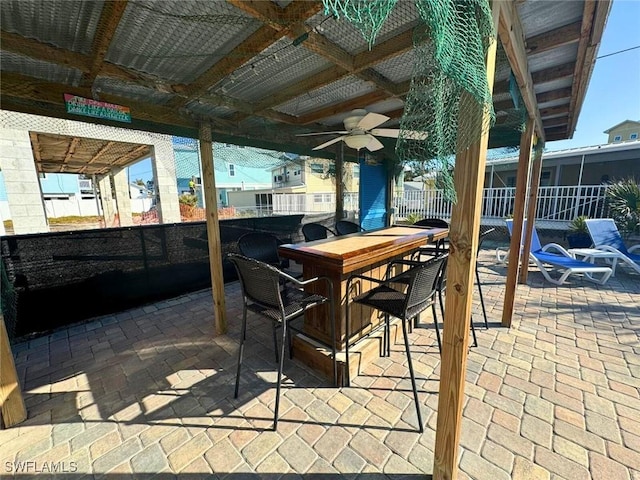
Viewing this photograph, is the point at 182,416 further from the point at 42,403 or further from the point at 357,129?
the point at 357,129

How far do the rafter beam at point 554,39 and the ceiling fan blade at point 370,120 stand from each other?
1.16 meters

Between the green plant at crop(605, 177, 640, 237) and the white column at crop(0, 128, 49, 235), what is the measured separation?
1211cm

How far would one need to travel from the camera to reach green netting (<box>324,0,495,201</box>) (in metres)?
0.86

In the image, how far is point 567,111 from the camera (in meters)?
3.36

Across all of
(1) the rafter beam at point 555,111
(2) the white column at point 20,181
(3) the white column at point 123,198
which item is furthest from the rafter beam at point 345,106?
(3) the white column at point 123,198

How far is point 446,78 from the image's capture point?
1006 millimetres

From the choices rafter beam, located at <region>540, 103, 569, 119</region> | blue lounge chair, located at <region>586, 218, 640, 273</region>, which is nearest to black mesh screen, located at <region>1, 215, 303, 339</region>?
rafter beam, located at <region>540, 103, 569, 119</region>

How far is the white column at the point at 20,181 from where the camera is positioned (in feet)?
17.4

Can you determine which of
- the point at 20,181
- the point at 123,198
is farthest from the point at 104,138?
the point at 123,198

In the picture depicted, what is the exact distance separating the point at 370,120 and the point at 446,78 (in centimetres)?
194

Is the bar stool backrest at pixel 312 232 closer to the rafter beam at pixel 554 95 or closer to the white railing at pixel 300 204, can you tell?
the rafter beam at pixel 554 95

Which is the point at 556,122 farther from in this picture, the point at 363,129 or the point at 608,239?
the point at 363,129

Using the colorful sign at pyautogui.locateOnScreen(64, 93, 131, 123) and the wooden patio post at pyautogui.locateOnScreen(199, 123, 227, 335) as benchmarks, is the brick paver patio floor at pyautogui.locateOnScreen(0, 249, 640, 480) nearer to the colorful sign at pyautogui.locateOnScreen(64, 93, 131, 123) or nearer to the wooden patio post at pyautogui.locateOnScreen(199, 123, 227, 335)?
the wooden patio post at pyautogui.locateOnScreen(199, 123, 227, 335)

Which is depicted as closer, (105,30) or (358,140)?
(105,30)
